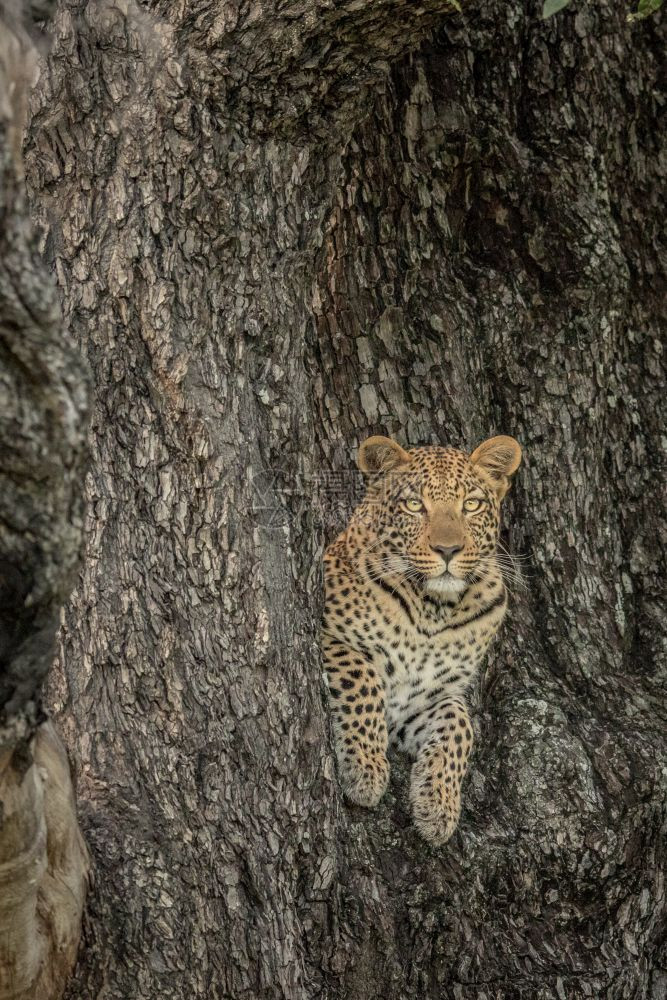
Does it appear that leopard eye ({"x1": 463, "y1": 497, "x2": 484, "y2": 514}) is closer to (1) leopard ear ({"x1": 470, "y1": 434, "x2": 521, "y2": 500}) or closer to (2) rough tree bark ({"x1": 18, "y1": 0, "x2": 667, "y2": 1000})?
(1) leopard ear ({"x1": 470, "y1": 434, "x2": 521, "y2": 500})

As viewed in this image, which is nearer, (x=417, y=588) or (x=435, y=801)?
(x=435, y=801)

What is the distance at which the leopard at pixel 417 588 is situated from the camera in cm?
614

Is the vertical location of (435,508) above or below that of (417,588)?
above

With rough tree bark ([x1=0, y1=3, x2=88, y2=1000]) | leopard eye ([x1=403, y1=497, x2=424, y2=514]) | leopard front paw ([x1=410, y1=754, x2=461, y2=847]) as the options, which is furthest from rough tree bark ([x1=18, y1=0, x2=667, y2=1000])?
rough tree bark ([x1=0, y1=3, x2=88, y2=1000])

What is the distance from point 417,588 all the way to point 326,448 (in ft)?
2.65

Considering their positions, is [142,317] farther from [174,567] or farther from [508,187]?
[508,187]

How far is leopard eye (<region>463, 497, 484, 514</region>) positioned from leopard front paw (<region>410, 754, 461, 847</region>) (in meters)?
1.20

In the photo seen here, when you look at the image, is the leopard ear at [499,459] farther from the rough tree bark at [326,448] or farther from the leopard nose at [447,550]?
the leopard nose at [447,550]

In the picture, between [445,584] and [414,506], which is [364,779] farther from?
[414,506]

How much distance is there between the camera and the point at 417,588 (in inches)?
251

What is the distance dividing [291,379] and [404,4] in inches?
53.5

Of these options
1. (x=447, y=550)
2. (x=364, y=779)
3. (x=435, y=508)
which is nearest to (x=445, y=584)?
(x=447, y=550)

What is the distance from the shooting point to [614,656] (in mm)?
6129

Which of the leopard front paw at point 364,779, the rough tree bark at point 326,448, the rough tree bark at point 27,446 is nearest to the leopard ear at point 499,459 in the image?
the rough tree bark at point 326,448
